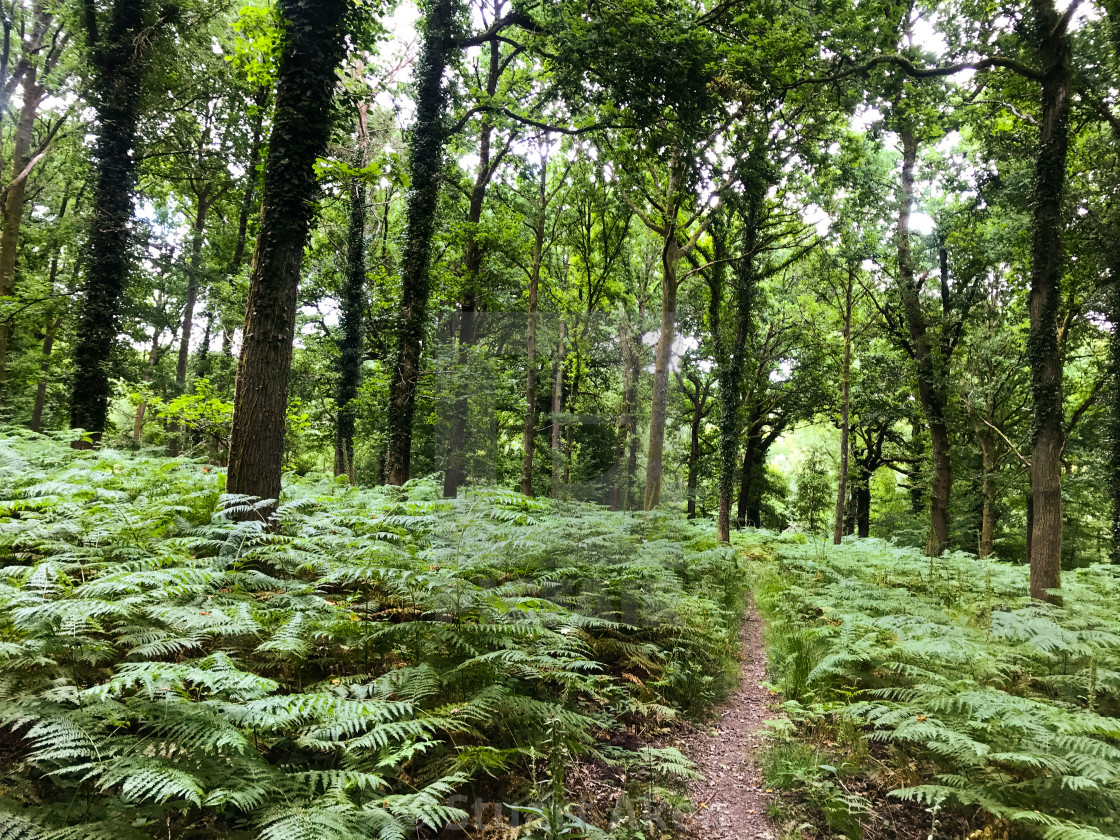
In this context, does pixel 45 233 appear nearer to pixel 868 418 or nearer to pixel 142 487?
pixel 142 487

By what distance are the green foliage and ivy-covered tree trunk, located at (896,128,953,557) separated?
1400cm

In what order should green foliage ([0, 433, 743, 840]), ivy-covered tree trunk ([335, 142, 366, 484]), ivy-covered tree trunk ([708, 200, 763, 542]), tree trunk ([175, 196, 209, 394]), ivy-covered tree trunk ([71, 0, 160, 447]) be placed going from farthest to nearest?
tree trunk ([175, 196, 209, 394])
ivy-covered tree trunk ([335, 142, 366, 484])
ivy-covered tree trunk ([708, 200, 763, 542])
ivy-covered tree trunk ([71, 0, 160, 447])
green foliage ([0, 433, 743, 840])

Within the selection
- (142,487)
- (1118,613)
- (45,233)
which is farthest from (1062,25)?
(45,233)

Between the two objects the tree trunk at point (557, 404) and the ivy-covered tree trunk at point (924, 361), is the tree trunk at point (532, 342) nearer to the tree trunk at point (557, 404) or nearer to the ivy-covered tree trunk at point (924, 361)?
the tree trunk at point (557, 404)

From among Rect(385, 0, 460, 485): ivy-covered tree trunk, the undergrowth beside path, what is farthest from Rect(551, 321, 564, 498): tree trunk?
the undergrowth beside path

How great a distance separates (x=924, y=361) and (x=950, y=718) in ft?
51.3

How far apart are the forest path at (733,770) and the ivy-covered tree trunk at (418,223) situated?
778cm

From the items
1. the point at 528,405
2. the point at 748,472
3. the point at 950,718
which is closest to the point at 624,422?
the point at 528,405

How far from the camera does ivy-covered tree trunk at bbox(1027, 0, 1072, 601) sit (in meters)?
7.55

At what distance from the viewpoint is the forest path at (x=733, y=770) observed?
3303 millimetres

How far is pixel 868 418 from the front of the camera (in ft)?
62.0

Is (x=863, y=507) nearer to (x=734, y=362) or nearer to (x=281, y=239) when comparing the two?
(x=734, y=362)

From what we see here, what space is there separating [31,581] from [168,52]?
1308 centimetres

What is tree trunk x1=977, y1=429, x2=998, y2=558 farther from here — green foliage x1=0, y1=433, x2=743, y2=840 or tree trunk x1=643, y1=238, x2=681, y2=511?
green foliage x1=0, y1=433, x2=743, y2=840
